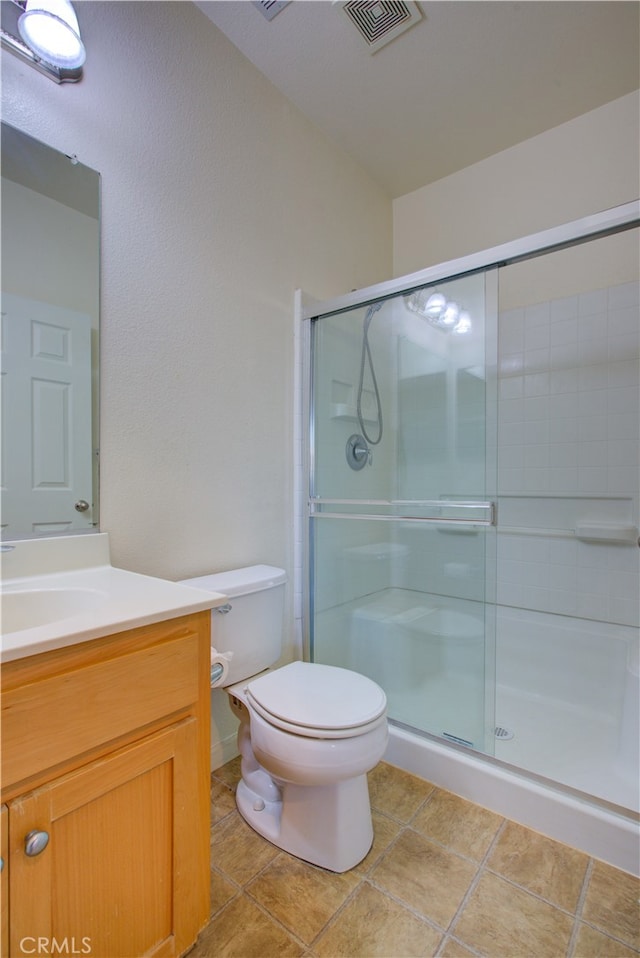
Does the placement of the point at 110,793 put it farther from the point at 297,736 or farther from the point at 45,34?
the point at 45,34

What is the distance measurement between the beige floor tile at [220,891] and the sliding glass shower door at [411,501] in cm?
81

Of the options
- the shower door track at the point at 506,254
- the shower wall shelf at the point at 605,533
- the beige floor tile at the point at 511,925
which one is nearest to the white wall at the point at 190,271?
the shower door track at the point at 506,254

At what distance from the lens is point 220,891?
1.13 m

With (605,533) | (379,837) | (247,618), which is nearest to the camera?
(379,837)

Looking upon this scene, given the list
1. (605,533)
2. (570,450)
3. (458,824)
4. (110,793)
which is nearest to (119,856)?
(110,793)

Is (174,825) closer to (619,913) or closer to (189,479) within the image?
(189,479)

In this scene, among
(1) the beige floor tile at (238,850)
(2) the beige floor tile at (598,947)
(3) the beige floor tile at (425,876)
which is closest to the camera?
(2) the beige floor tile at (598,947)

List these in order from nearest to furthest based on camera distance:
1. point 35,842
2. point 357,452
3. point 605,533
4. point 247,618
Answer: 1. point 35,842
2. point 247,618
3. point 605,533
4. point 357,452

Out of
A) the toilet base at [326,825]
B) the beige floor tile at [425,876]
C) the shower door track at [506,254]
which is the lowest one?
the beige floor tile at [425,876]

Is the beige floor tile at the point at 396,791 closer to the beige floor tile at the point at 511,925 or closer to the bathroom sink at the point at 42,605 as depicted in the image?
the beige floor tile at the point at 511,925

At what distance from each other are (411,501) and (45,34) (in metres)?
1.74

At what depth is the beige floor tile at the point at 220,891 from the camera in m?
1.10

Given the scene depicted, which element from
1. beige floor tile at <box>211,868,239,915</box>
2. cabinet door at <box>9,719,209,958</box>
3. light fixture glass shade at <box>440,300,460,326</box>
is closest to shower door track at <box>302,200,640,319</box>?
light fixture glass shade at <box>440,300,460,326</box>

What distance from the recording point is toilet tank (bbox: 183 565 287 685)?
1402mm
